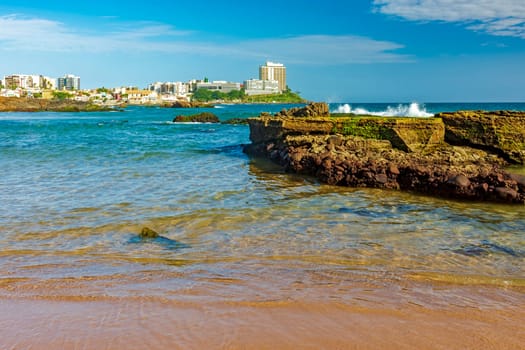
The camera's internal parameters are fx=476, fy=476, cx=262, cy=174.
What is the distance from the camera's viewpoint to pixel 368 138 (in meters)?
15.5

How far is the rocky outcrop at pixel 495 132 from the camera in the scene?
1487cm

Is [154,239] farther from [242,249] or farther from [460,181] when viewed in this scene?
[460,181]

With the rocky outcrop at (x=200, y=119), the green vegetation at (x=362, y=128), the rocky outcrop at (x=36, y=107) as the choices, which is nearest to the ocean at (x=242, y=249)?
the green vegetation at (x=362, y=128)

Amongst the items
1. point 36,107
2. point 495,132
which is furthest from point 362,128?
point 36,107

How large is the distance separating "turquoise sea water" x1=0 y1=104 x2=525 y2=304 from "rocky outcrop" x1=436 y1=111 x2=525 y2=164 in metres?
6.21

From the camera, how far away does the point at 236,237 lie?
7074mm

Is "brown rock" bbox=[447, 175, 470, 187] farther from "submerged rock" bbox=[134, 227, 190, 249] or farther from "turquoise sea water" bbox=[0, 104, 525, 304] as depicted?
"submerged rock" bbox=[134, 227, 190, 249]

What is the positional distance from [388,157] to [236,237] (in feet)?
24.2

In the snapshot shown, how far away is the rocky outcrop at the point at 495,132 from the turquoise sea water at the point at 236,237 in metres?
6.21

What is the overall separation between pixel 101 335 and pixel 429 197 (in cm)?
813

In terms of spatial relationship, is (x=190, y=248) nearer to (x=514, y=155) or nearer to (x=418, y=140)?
(x=418, y=140)

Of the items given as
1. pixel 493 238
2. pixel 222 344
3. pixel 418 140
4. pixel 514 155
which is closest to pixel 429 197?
pixel 493 238

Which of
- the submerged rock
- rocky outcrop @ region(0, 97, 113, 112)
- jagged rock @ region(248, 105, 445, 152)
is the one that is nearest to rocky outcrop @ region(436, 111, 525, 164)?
jagged rock @ region(248, 105, 445, 152)

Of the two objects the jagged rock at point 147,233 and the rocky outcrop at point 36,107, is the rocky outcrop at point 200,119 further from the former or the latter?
the rocky outcrop at point 36,107
